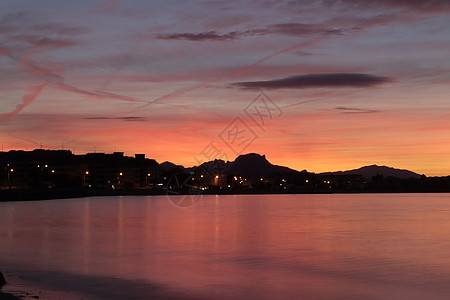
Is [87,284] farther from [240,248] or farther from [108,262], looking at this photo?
[240,248]

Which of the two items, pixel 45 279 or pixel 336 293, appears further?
pixel 45 279

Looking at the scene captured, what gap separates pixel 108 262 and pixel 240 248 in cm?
1197

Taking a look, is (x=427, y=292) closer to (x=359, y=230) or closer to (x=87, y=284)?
(x=87, y=284)

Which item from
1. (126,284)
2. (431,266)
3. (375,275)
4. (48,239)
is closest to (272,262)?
(375,275)

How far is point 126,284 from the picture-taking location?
2833 centimetres

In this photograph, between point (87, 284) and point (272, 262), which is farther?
point (272, 262)

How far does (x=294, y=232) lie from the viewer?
60.9 m

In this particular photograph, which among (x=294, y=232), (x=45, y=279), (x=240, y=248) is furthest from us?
(x=294, y=232)

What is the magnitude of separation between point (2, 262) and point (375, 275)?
20767 millimetres

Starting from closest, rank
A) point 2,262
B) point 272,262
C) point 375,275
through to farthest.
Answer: point 375,275 → point 2,262 → point 272,262

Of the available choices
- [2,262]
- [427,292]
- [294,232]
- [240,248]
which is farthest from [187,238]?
[427,292]

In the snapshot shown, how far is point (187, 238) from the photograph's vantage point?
52.8m

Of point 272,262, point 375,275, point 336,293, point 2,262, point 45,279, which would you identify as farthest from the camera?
point 272,262

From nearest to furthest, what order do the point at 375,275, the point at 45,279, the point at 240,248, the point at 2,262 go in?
the point at 45,279, the point at 375,275, the point at 2,262, the point at 240,248
